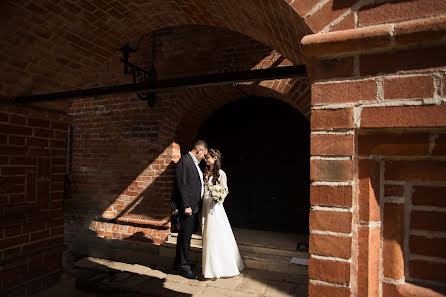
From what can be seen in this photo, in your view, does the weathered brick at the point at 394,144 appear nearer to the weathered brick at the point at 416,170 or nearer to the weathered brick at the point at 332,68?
the weathered brick at the point at 416,170

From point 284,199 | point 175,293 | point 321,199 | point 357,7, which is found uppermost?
point 357,7

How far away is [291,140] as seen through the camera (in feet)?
17.9

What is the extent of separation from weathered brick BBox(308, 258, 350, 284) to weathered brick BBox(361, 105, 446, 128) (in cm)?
56

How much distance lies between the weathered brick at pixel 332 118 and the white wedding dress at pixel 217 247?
11.0ft

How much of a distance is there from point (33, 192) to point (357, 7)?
3.66 meters

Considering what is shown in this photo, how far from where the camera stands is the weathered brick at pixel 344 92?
44.9 inches

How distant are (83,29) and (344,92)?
2490 millimetres

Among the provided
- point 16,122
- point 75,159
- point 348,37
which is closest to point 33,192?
point 16,122

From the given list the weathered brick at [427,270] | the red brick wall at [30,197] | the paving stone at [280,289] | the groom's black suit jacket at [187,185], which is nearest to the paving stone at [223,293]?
the paving stone at [280,289]

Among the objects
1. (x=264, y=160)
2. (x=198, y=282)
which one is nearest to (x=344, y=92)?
(x=198, y=282)

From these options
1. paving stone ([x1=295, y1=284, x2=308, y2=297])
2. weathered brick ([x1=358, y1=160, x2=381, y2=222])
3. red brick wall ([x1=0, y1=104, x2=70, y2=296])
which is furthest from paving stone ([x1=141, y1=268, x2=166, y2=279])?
weathered brick ([x1=358, y1=160, x2=381, y2=222])

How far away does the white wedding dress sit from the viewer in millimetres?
4254

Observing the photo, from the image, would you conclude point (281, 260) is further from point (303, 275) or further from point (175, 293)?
point (175, 293)

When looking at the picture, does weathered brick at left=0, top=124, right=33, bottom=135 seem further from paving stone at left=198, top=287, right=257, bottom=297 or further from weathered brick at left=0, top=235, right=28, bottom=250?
paving stone at left=198, top=287, right=257, bottom=297
